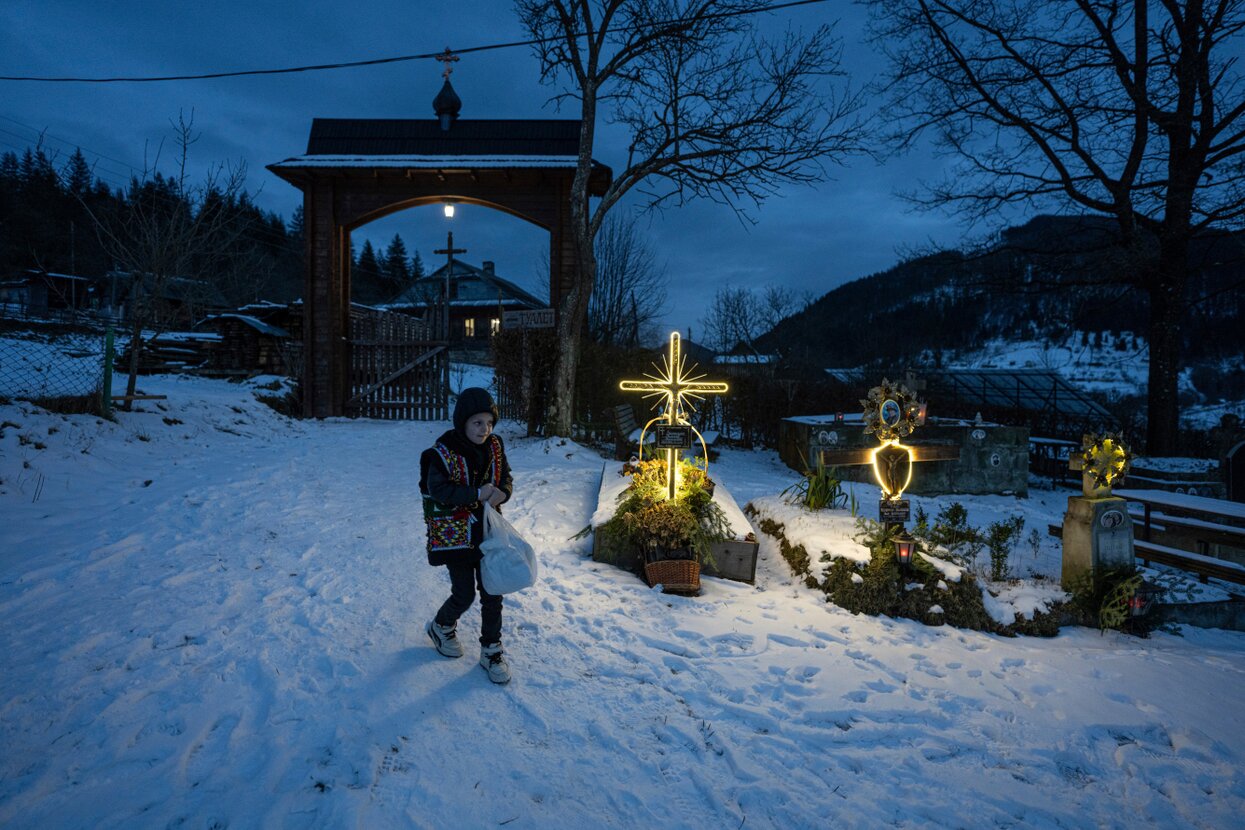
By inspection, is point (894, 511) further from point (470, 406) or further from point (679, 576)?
point (470, 406)

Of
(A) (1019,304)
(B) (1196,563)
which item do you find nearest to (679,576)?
(B) (1196,563)

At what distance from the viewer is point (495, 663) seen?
338cm

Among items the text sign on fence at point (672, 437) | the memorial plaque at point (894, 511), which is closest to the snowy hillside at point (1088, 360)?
the memorial plaque at point (894, 511)

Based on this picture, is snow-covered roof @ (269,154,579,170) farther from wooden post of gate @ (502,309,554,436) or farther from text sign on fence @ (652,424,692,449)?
text sign on fence @ (652,424,692,449)

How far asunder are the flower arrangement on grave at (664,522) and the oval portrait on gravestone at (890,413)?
1.73 m

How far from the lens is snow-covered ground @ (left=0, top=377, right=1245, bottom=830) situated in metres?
2.42

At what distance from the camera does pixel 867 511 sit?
306 inches

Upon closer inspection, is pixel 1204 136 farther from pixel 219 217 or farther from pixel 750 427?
pixel 219 217

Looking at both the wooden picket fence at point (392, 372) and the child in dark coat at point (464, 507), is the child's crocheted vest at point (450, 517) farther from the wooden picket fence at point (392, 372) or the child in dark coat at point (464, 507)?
the wooden picket fence at point (392, 372)

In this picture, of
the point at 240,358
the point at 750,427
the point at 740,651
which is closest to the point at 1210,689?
the point at 740,651

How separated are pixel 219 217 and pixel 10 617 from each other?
9.38 meters

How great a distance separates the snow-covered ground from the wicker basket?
8.1 inches

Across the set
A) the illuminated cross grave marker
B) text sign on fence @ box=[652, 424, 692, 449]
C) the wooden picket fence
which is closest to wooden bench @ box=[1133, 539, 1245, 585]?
the illuminated cross grave marker

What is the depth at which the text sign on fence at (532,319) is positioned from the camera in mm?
12711
